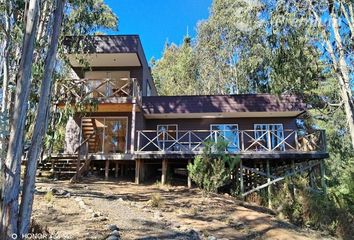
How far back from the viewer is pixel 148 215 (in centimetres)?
841

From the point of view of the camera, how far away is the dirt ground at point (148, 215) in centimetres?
672

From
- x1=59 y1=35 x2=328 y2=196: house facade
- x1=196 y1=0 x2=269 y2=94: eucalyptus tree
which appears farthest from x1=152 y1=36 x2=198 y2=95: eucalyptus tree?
x1=59 y1=35 x2=328 y2=196: house facade

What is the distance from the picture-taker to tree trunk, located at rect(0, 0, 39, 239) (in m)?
4.84

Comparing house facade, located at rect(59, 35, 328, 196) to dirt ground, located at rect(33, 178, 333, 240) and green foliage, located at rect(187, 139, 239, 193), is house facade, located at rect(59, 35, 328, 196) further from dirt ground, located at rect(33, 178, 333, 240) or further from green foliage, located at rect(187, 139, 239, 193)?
dirt ground, located at rect(33, 178, 333, 240)

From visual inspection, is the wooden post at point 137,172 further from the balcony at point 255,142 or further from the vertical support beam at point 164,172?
the vertical support beam at point 164,172

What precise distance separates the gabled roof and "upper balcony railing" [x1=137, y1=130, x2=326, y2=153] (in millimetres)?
1023

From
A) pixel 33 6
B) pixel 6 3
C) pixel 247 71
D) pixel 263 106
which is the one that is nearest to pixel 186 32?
pixel 247 71

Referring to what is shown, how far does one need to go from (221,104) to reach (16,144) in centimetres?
1283

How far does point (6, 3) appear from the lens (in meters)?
10.8

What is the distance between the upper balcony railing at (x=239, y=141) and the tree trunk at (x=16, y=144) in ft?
27.6

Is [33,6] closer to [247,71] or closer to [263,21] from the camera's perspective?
[263,21]

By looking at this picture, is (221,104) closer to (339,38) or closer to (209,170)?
(209,170)

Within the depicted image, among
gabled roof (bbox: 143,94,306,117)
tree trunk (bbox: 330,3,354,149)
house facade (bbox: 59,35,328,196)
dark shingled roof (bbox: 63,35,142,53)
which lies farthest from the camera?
gabled roof (bbox: 143,94,306,117)

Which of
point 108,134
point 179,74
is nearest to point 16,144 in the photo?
point 108,134
